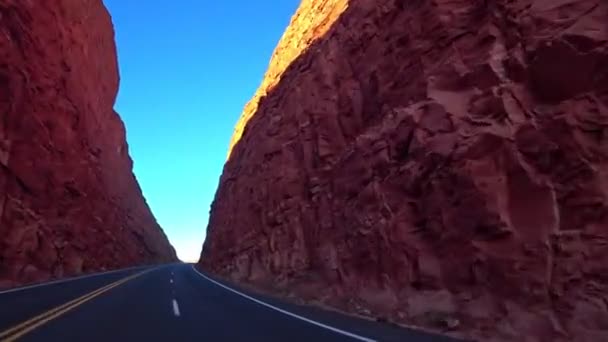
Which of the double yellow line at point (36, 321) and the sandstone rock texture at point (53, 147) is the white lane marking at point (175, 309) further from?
the sandstone rock texture at point (53, 147)

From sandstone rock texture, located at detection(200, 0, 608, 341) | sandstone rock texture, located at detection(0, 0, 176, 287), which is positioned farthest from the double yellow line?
sandstone rock texture, located at detection(0, 0, 176, 287)

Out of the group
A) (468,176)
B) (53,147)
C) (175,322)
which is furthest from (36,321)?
(53,147)

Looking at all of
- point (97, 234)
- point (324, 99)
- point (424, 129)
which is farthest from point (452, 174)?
point (97, 234)

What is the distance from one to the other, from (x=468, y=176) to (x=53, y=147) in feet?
118

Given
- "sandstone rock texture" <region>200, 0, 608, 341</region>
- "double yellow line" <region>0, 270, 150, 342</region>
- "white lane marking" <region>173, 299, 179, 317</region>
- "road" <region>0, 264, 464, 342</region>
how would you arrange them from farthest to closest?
"white lane marking" <region>173, 299, 179, 317</region> < "sandstone rock texture" <region>200, 0, 608, 341</region> < "road" <region>0, 264, 464, 342</region> < "double yellow line" <region>0, 270, 150, 342</region>

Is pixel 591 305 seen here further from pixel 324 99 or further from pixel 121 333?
pixel 324 99

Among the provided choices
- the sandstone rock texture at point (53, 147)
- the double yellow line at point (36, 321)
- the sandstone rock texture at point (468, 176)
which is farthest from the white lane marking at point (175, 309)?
the sandstone rock texture at point (53, 147)

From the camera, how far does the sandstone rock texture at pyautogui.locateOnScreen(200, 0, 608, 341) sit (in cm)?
1043

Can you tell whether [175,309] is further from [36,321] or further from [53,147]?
[53,147]

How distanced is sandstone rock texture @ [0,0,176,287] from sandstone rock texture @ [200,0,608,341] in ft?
57.5

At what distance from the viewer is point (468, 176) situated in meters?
13.1

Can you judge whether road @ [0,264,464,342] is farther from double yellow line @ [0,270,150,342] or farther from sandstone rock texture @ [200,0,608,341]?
sandstone rock texture @ [200,0,608,341]

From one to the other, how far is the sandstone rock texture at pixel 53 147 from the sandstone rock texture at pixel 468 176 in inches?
690

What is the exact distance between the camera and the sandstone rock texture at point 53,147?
32156mm
